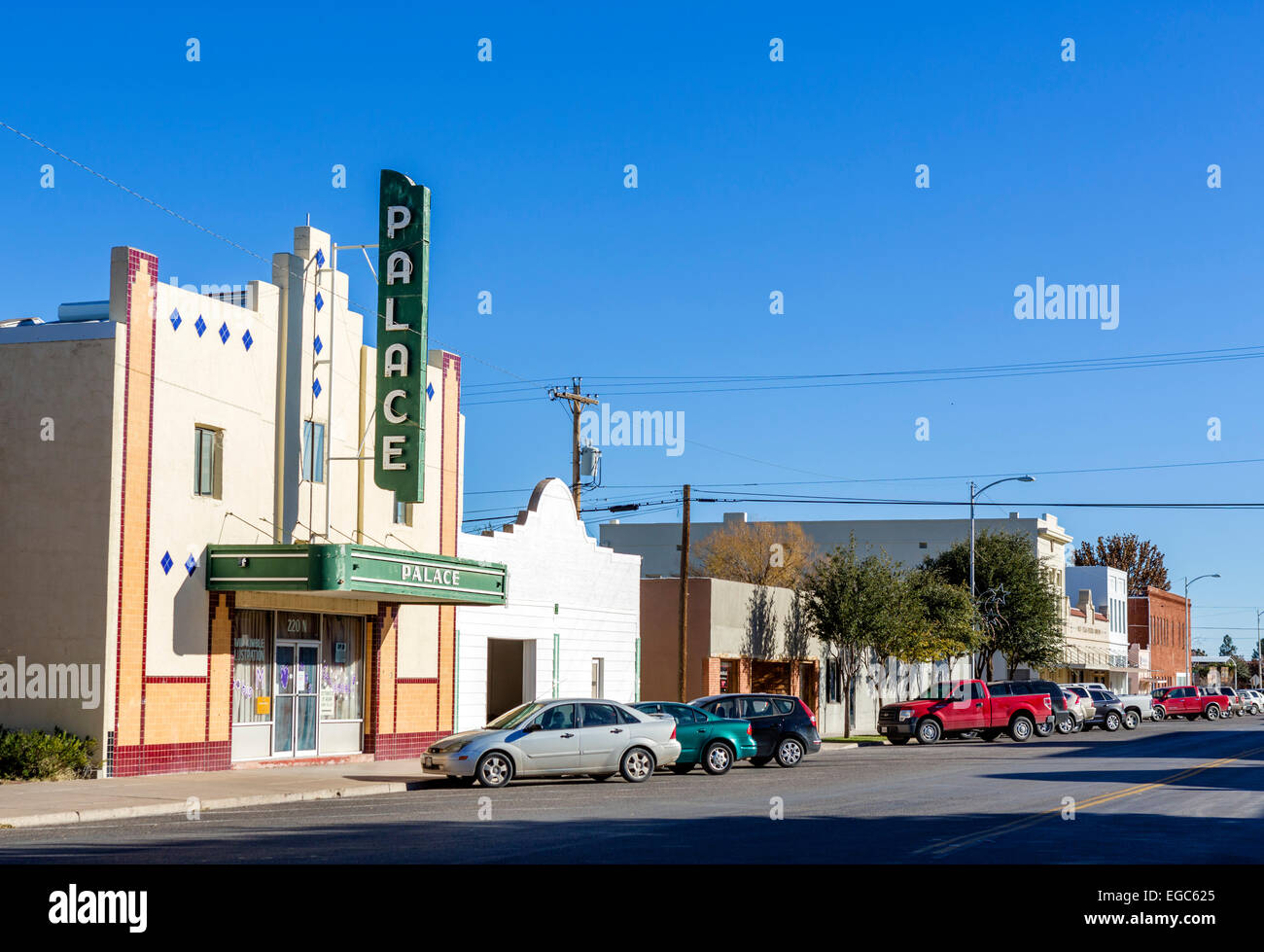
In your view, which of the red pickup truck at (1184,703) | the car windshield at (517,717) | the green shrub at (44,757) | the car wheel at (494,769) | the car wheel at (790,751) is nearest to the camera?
the green shrub at (44,757)

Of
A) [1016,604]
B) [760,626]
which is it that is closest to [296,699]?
[760,626]

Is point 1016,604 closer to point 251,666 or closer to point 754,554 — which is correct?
point 754,554

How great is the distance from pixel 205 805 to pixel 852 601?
29.9 metres

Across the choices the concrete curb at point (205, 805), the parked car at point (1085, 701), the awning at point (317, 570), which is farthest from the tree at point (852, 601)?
the concrete curb at point (205, 805)

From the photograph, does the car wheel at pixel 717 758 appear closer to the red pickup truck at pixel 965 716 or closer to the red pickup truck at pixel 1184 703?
the red pickup truck at pixel 965 716

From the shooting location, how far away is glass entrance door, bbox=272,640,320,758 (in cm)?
2684

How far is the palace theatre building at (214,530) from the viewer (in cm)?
2312

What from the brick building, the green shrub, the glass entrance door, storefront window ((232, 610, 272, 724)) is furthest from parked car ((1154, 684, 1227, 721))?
the green shrub

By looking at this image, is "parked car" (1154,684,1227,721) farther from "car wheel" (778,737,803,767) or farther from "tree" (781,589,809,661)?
"car wheel" (778,737,803,767)

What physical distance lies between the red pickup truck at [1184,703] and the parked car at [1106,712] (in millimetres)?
17693

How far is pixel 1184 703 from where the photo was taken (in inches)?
2879

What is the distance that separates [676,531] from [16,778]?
70.8 metres
